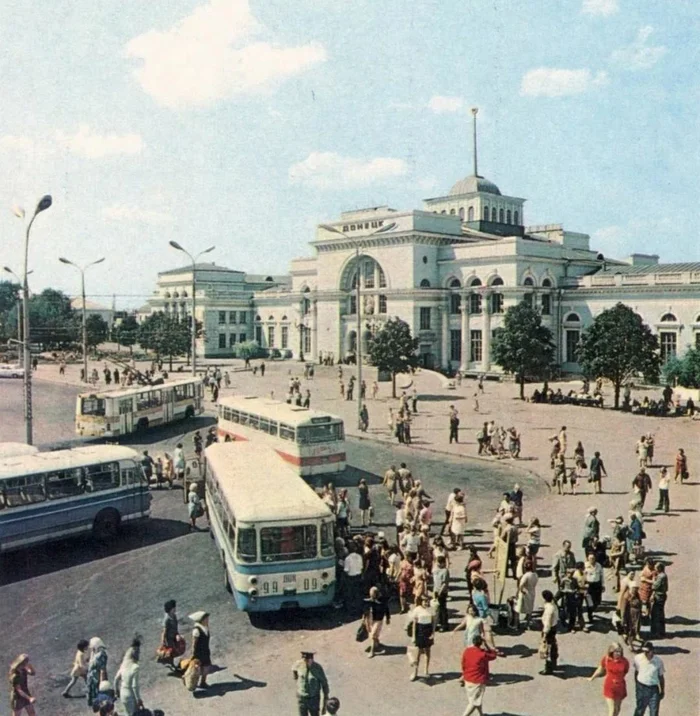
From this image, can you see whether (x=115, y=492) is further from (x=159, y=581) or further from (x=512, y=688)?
(x=512, y=688)

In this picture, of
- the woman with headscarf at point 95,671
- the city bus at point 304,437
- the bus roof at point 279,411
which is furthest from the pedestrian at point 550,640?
the bus roof at point 279,411

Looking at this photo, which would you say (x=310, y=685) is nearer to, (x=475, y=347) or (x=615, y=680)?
(x=615, y=680)

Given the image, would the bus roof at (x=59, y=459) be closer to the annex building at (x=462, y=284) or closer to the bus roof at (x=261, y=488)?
the bus roof at (x=261, y=488)

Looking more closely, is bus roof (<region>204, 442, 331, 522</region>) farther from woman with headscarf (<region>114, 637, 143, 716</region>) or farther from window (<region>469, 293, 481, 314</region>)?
window (<region>469, 293, 481, 314</region>)

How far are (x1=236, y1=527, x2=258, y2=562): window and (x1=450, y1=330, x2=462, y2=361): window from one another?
5360 centimetres

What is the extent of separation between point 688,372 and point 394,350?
15703 millimetres

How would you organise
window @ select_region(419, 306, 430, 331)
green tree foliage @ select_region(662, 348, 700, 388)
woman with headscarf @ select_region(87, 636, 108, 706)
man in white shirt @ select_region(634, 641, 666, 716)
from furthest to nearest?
1. window @ select_region(419, 306, 430, 331)
2. green tree foliage @ select_region(662, 348, 700, 388)
3. woman with headscarf @ select_region(87, 636, 108, 706)
4. man in white shirt @ select_region(634, 641, 666, 716)

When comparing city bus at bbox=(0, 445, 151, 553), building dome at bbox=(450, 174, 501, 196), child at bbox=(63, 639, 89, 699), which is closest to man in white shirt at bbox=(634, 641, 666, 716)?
child at bbox=(63, 639, 89, 699)

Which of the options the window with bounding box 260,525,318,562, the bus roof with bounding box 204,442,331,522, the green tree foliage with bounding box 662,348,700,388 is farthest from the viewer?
the green tree foliage with bounding box 662,348,700,388

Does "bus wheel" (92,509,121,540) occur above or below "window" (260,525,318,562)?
below

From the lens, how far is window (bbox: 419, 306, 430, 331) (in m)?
66.9

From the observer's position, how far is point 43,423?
1464 inches

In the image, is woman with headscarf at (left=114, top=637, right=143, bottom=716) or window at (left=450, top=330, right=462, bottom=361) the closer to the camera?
woman with headscarf at (left=114, top=637, right=143, bottom=716)

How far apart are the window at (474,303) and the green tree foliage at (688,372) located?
76.6 ft
